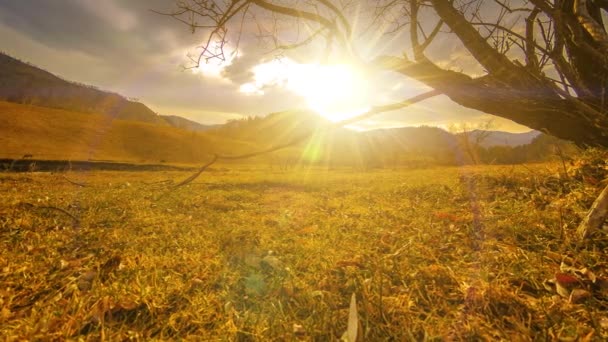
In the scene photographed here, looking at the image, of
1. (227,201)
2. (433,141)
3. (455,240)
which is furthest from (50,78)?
(433,141)

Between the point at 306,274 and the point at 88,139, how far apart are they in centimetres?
2462

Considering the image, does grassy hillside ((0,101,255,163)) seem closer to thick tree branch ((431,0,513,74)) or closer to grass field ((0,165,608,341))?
grass field ((0,165,608,341))

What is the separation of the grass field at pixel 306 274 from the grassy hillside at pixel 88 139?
16.2 m

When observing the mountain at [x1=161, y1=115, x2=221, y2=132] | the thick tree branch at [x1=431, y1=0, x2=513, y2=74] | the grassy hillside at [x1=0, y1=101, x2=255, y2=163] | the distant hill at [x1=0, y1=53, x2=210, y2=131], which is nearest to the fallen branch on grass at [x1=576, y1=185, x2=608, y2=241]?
the thick tree branch at [x1=431, y1=0, x2=513, y2=74]

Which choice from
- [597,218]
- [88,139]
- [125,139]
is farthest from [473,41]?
[125,139]

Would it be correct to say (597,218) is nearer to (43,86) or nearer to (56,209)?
(56,209)

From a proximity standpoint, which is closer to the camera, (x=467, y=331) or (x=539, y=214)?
(x=467, y=331)

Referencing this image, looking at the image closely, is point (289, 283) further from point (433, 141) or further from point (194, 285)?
point (433, 141)

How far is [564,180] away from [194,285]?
14.1 ft

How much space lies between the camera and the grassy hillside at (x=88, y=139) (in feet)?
55.2

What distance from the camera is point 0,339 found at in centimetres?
128

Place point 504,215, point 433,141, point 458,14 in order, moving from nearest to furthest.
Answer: point 504,215 → point 458,14 → point 433,141

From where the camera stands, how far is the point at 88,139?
20609 mm

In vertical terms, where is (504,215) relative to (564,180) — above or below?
below
